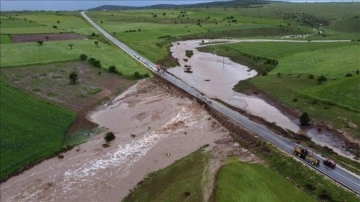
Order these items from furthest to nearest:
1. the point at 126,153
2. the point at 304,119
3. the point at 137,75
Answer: the point at 137,75 → the point at 304,119 → the point at 126,153

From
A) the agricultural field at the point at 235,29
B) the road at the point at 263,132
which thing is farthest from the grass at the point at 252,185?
the agricultural field at the point at 235,29

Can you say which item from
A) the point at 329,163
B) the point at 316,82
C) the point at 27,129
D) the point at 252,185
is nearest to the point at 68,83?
the point at 27,129

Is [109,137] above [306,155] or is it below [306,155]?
below

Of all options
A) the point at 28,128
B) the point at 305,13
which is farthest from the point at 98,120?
the point at 305,13

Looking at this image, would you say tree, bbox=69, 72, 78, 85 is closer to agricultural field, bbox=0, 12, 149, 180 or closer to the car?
agricultural field, bbox=0, 12, 149, 180

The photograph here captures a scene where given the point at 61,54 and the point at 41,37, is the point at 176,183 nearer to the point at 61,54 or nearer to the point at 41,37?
the point at 61,54

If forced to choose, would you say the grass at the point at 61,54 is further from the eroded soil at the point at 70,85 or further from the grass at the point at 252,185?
the grass at the point at 252,185
